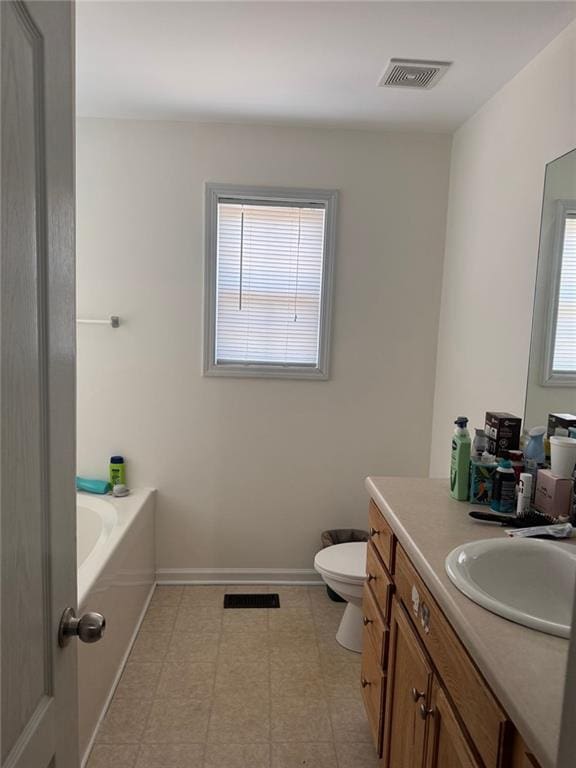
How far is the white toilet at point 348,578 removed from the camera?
2361 mm

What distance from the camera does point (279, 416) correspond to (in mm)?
2996

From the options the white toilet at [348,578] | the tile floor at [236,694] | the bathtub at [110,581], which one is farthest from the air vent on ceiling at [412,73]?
the tile floor at [236,694]

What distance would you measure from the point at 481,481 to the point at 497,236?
1.09 m

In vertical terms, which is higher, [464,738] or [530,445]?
[530,445]

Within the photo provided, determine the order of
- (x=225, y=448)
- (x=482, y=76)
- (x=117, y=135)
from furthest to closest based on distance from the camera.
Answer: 1. (x=225, y=448)
2. (x=117, y=135)
3. (x=482, y=76)

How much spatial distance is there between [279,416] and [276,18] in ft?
5.95

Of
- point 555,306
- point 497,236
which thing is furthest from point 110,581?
point 497,236

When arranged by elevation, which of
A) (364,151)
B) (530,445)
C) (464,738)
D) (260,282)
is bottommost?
(464,738)

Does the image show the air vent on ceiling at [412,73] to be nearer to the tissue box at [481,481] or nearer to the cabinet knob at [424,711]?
the tissue box at [481,481]

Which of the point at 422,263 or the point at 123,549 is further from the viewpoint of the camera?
the point at 422,263

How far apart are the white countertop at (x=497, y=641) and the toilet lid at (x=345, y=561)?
82 cm

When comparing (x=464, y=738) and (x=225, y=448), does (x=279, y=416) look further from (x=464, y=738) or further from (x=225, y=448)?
(x=464, y=738)

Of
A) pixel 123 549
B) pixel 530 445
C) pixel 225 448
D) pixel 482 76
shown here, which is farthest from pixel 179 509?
pixel 482 76

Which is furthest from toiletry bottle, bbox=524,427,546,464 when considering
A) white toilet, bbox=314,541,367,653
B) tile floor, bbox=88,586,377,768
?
tile floor, bbox=88,586,377,768
